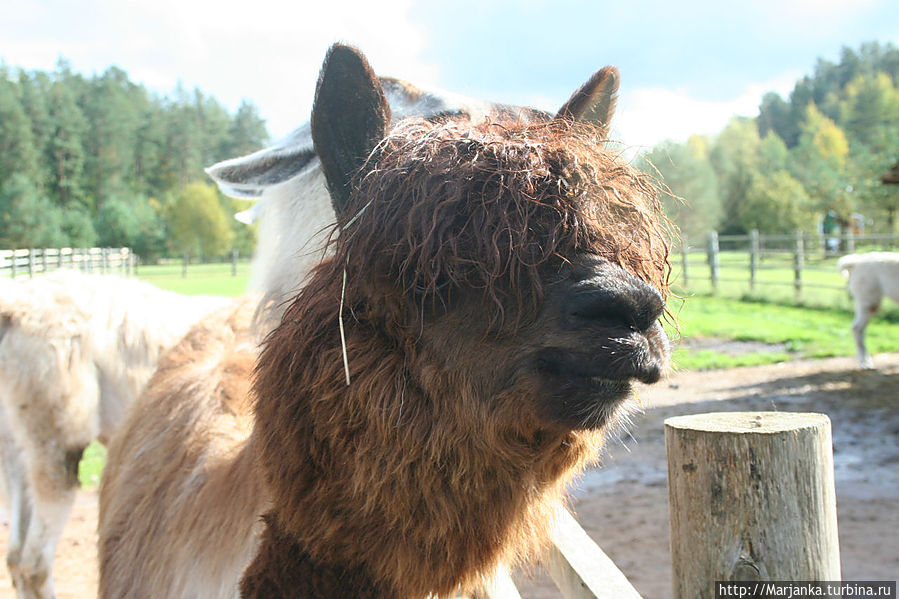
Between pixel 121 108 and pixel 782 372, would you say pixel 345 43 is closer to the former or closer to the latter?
pixel 782 372

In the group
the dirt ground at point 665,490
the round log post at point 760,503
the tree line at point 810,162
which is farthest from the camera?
the tree line at point 810,162

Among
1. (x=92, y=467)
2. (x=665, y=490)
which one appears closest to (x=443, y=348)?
(x=665, y=490)

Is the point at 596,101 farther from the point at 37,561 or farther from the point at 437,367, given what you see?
the point at 37,561

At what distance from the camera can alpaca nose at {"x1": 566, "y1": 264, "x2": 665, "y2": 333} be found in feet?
4.14

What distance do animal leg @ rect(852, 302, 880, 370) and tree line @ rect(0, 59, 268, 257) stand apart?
43365mm

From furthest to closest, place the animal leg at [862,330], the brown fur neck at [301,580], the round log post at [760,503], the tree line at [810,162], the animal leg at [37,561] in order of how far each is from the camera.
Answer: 1. the tree line at [810,162]
2. the animal leg at [862,330]
3. the animal leg at [37,561]
4. the brown fur neck at [301,580]
5. the round log post at [760,503]

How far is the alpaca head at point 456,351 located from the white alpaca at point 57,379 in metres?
3.85

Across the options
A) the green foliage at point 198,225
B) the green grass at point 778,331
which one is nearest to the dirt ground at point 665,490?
the green grass at point 778,331

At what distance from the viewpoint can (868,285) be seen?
11.3 m

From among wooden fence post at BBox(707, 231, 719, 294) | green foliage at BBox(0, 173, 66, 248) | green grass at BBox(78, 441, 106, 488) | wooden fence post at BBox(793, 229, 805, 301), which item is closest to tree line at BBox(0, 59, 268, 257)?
green foliage at BBox(0, 173, 66, 248)

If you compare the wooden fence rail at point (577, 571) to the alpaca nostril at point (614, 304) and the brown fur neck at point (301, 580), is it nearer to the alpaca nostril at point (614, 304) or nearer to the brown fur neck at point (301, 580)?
the brown fur neck at point (301, 580)

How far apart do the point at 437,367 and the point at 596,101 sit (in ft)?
3.52

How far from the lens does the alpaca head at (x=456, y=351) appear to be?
1322 millimetres

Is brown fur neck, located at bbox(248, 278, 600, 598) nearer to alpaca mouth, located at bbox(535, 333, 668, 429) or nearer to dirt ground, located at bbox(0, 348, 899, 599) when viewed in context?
alpaca mouth, located at bbox(535, 333, 668, 429)
